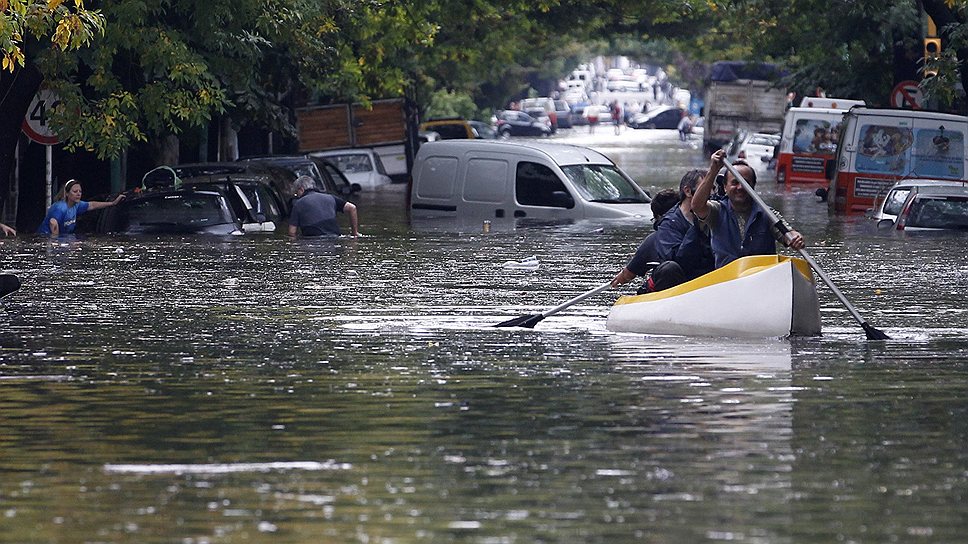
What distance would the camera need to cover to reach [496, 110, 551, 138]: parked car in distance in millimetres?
99625

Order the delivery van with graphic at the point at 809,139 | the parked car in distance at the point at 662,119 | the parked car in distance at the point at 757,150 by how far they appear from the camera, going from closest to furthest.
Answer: the delivery van with graphic at the point at 809,139 → the parked car in distance at the point at 757,150 → the parked car in distance at the point at 662,119

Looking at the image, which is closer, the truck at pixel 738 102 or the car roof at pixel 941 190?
the car roof at pixel 941 190

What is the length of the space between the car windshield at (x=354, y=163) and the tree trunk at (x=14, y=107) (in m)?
20.4

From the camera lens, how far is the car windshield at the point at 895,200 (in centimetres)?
2953

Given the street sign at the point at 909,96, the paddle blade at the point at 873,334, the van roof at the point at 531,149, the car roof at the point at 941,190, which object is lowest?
A: the paddle blade at the point at 873,334

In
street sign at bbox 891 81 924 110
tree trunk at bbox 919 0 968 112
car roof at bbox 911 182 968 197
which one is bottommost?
car roof at bbox 911 182 968 197

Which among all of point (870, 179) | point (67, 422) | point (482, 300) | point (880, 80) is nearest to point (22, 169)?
point (870, 179)

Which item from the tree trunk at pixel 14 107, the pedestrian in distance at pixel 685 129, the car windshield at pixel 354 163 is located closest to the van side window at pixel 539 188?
the tree trunk at pixel 14 107

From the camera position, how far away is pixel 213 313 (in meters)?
17.1

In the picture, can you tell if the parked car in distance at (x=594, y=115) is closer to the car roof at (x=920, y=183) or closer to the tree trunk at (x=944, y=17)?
the tree trunk at (x=944, y=17)

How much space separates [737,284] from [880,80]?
1191 inches

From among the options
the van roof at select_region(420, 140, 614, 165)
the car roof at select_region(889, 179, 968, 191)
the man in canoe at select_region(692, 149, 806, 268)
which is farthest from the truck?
the man in canoe at select_region(692, 149, 806, 268)

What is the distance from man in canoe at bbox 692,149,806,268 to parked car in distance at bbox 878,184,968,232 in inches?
537

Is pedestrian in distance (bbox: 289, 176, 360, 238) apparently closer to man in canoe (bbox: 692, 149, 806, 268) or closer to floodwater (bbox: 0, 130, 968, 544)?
floodwater (bbox: 0, 130, 968, 544)
